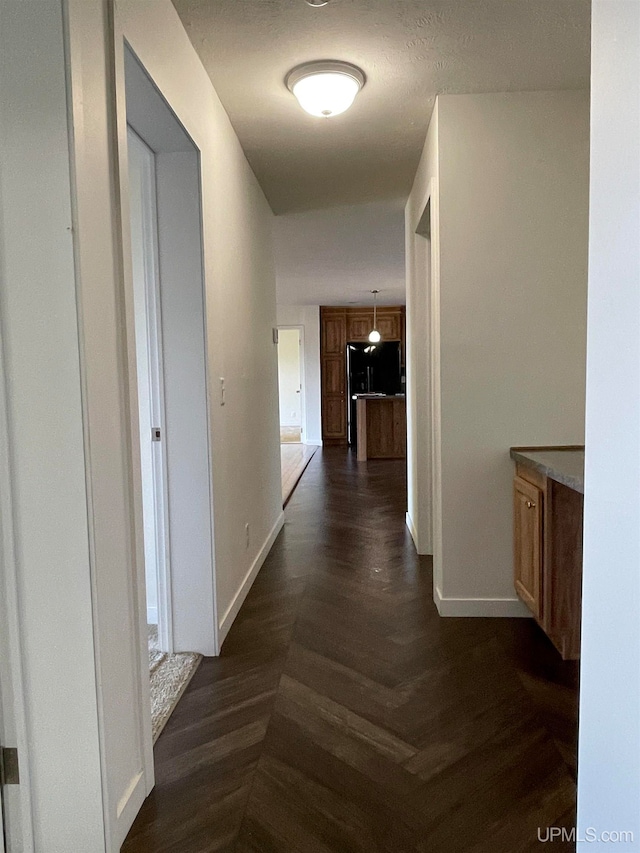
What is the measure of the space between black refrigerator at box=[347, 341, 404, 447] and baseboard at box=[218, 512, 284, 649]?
227 inches

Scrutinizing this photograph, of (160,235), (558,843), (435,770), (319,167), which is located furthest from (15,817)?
(319,167)

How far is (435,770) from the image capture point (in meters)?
1.75

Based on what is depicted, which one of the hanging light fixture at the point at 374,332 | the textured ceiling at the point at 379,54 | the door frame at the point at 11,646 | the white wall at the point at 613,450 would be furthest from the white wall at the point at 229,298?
the hanging light fixture at the point at 374,332

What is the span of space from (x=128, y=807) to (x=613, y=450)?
1490mm

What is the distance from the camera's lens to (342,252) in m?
6.00

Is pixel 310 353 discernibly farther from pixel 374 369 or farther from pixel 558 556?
pixel 558 556

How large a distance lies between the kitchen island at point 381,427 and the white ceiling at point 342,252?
160 centimetres

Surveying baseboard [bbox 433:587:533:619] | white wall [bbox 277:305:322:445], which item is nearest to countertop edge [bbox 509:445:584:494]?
baseboard [bbox 433:587:533:619]

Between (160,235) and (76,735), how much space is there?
1.83m

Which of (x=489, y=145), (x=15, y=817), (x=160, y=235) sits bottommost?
(x=15, y=817)

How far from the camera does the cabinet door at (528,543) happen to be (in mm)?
2460

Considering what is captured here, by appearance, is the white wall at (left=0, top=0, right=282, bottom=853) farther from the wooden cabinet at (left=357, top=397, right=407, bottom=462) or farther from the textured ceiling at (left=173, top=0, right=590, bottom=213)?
the wooden cabinet at (left=357, top=397, right=407, bottom=462)

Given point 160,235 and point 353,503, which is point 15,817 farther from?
point 353,503

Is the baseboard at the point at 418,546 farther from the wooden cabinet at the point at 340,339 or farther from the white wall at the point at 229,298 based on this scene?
the wooden cabinet at the point at 340,339
